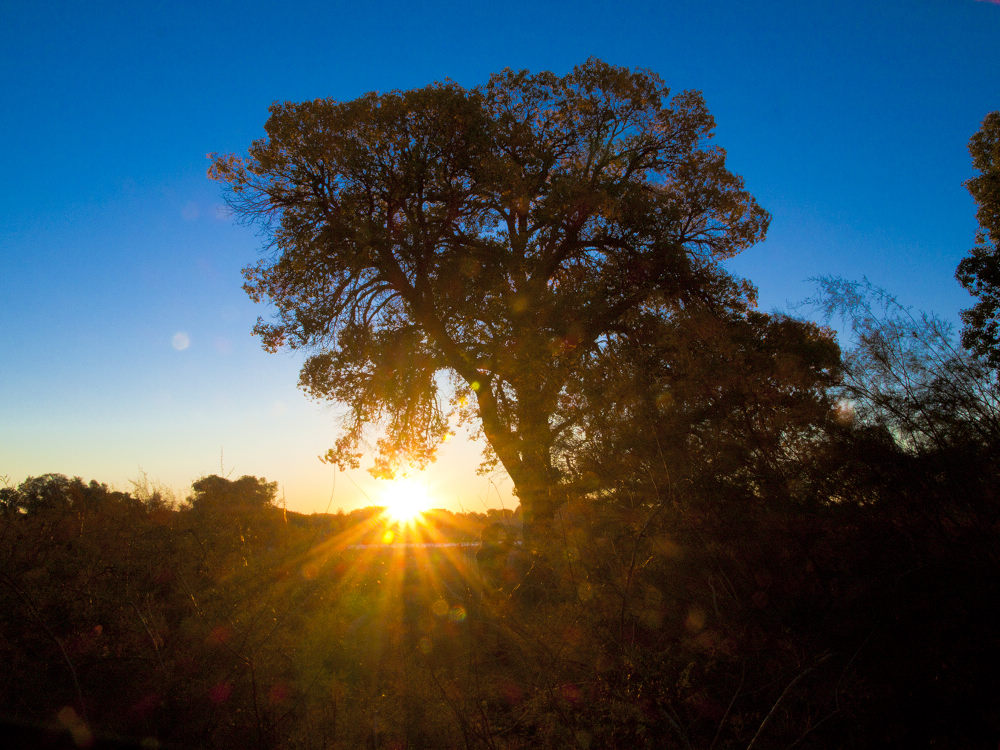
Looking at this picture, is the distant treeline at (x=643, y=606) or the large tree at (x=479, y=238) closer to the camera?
the distant treeline at (x=643, y=606)

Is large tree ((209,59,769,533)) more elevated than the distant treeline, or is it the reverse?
large tree ((209,59,769,533))

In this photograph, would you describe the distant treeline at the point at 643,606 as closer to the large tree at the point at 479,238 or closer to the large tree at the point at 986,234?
the large tree at the point at 479,238

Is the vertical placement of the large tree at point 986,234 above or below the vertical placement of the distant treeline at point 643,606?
above

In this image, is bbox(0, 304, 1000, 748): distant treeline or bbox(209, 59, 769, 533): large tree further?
bbox(209, 59, 769, 533): large tree

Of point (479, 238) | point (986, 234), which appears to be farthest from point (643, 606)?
point (986, 234)

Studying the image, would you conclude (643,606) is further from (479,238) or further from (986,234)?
(986,234)

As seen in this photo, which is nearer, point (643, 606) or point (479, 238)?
point (643, 606)

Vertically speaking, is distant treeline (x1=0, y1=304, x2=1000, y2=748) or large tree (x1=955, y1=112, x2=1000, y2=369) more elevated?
large tree (x1=955, y1=112, x2=1000, y2=369)

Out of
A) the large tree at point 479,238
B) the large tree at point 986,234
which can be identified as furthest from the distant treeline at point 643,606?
the large tree at point 986,234

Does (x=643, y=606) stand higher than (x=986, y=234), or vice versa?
(x=986, y=234)

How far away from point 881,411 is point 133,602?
7.52m

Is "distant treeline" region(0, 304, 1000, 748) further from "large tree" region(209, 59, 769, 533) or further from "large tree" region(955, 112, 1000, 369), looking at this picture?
"large tree" region(955, 112, 1000, 369)

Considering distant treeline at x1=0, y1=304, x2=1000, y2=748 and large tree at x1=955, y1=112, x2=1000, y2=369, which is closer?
distant treeline at x1=0, y1=304, x2=1000, y2=748

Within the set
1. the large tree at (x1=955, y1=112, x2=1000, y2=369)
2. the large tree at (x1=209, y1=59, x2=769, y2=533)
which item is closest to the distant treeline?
the large tree at (x1=209, y1=59, x2=769, y2=533)
